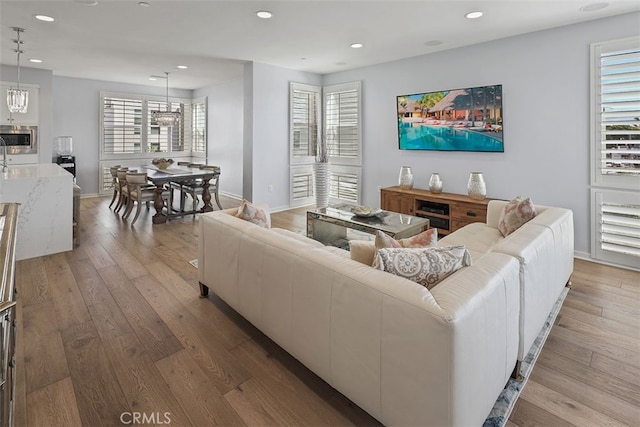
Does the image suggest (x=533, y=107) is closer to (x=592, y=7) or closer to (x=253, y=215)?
(x=592, y=7)

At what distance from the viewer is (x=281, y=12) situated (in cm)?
369

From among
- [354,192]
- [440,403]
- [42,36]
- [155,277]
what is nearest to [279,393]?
[440,403]

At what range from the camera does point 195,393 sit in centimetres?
187

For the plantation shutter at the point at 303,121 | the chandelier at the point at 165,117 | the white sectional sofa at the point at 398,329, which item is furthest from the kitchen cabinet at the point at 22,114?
the white sectional sofa at the point at 398,329

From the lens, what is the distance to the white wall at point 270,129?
5980mm

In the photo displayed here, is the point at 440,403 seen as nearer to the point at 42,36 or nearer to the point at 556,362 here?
the point at 556,362

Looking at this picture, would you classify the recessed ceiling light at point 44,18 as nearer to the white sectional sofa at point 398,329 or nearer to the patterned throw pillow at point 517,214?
the white sectional sofa at point 398,329

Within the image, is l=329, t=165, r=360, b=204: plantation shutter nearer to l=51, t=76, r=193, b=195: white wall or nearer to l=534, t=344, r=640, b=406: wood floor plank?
l=534, t=344, r=640, b=406: wood floor plank

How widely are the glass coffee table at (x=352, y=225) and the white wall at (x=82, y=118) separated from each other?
6541mm

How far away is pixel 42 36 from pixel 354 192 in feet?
16.8

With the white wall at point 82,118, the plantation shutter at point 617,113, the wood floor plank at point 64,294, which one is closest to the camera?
the wood floor plank at point 64,294

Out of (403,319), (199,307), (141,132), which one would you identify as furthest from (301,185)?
(403,319)

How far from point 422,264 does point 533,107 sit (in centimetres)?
370

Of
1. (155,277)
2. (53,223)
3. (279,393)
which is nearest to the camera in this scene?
(279,393)
